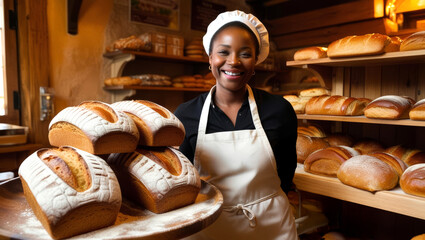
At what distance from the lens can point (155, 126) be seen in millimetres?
1014

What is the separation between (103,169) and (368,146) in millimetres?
1970

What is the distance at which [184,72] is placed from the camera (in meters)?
3.96

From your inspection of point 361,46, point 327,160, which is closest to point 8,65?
point 327,160

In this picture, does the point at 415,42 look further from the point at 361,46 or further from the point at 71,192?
the point at 71,192

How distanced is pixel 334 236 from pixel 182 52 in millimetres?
2255

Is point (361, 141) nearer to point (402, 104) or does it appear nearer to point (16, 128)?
point (402, 104)

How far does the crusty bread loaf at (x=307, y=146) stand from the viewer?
7.54 feet

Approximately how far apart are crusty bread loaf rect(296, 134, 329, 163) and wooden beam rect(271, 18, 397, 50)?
176 centimetres

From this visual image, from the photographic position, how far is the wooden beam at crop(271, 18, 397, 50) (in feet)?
11.1

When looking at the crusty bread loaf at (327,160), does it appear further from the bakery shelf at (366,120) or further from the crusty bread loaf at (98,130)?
the crusty bread loaf at (98,130)

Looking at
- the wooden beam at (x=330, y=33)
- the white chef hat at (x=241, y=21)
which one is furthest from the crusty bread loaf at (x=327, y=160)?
the wooden beam at (x=330, y=33)

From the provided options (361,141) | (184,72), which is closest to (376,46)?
(361,141)

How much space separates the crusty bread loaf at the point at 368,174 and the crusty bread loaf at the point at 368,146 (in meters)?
0.39

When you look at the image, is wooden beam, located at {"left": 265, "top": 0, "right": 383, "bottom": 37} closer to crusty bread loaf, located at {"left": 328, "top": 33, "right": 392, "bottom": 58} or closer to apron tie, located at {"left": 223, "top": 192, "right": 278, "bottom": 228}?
crusty bread loaf, located at {"left": 328, "top": 33, "right": 392, "bottom": 58}
